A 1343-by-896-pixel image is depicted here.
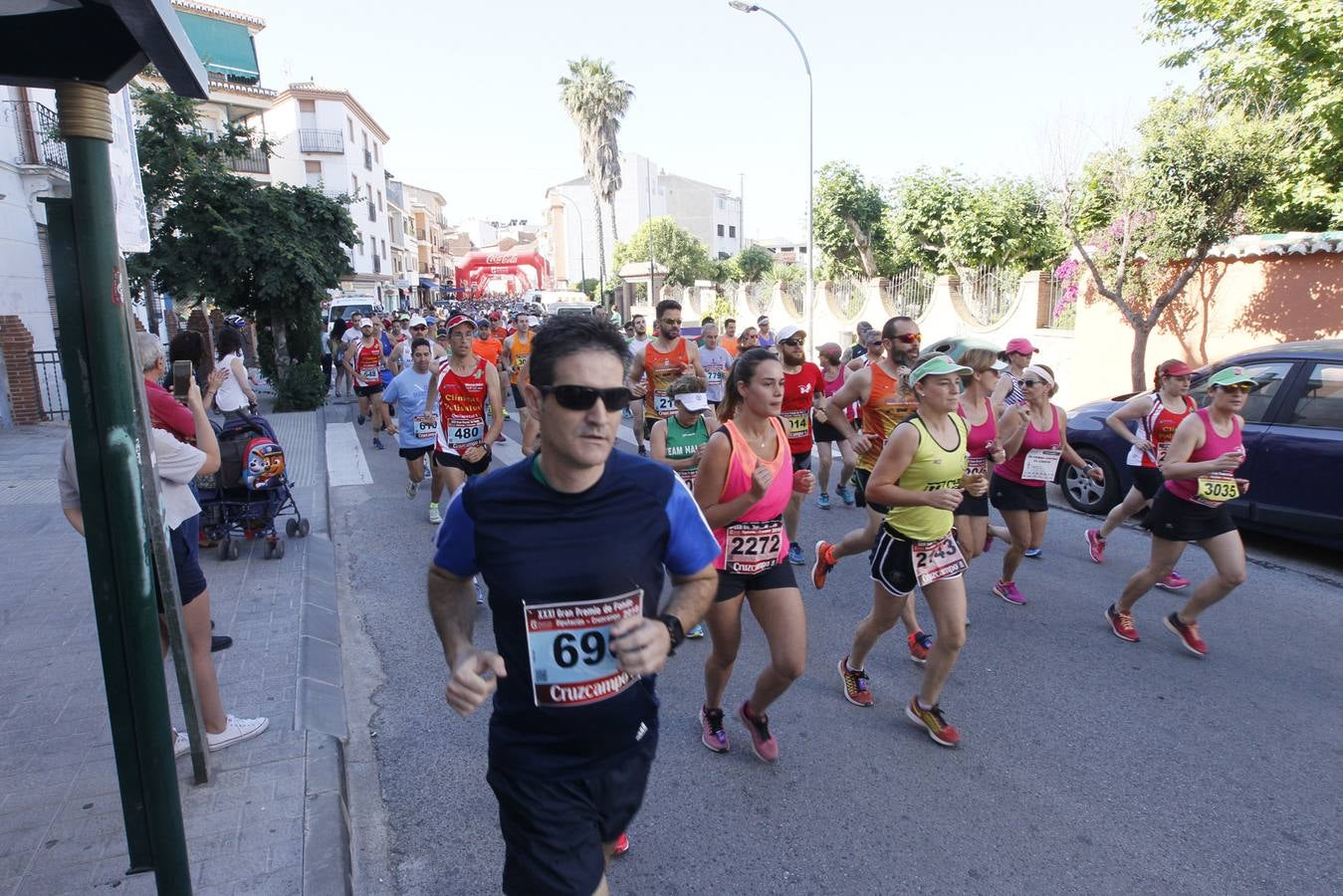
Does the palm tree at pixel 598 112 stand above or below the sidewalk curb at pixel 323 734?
above

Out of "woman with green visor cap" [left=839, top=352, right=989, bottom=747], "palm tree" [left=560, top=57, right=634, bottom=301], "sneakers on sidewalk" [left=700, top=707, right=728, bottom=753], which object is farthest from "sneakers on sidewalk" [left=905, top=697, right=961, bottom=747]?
"palm tree" [left=560, top=57, right=634, bottom=301]

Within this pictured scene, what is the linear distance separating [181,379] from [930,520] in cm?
352

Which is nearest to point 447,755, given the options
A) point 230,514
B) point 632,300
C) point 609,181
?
point 230,514

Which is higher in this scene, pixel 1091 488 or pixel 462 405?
pixel 462 405

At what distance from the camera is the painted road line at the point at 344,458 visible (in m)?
10.6

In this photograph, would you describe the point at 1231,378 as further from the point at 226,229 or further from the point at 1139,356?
the point at 226,229

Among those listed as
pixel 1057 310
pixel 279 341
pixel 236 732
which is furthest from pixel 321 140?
pixel 236 732

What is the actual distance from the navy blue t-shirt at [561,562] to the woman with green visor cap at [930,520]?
1999mm

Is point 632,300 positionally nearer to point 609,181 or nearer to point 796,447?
point 609,181

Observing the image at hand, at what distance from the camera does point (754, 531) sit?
3.68 m

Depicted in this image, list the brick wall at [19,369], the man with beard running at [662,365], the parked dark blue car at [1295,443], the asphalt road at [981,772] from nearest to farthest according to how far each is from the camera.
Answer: the asphalt road at [981,772] → the parked dark blue car at [1295,443] → the man with beard running at [662,365] → the brick wall at [19,369]

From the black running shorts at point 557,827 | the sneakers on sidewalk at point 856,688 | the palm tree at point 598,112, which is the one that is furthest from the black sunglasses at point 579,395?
the palm tree at point 598,112

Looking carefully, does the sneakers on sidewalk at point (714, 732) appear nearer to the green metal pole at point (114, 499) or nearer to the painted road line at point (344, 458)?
the green metal pole at point (114, 499)

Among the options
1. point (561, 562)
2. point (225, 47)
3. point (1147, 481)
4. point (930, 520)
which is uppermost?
point (225, 47)
